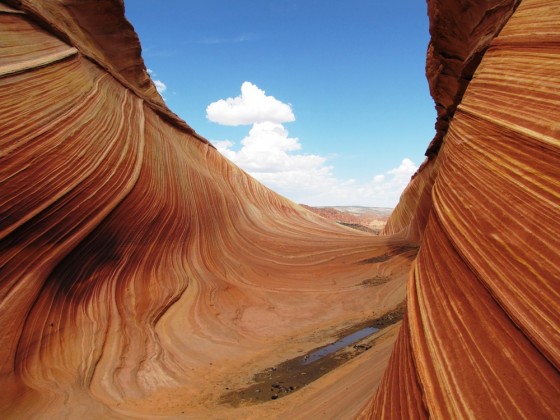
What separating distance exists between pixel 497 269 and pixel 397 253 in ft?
29.8

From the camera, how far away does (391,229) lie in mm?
20719

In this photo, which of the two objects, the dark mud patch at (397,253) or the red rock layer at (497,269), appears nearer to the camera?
the red rock layer at (497,269)

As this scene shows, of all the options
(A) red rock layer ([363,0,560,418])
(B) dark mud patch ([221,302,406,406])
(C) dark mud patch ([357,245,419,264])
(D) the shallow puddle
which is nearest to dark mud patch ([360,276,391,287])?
(C) dark mud patch ([357,245,419,264])

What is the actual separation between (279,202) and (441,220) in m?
12.5

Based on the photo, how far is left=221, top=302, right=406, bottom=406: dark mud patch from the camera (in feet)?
14.0

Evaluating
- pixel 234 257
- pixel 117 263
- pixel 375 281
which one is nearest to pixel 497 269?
pixel 117 263

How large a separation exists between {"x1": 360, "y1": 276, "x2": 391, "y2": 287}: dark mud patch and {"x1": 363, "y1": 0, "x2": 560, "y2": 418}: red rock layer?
5.91 meters

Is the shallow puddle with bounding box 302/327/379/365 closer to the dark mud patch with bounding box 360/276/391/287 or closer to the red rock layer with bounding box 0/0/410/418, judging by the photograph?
the red rock layer with bounding box 0/0/410/418

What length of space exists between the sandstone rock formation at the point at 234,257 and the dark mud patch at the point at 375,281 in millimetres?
122

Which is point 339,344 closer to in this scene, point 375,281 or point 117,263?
point 375,281

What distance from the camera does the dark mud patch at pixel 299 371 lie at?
4.28m

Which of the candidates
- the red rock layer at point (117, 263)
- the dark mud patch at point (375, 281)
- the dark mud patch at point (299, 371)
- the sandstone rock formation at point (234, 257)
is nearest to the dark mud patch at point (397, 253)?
the sandstone rock formation at point (234, 257)

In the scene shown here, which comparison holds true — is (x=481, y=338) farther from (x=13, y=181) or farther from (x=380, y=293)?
(x=380, y=293)

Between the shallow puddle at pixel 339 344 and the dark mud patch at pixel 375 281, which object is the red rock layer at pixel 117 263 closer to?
the dark mud patch at pixel 375 281
